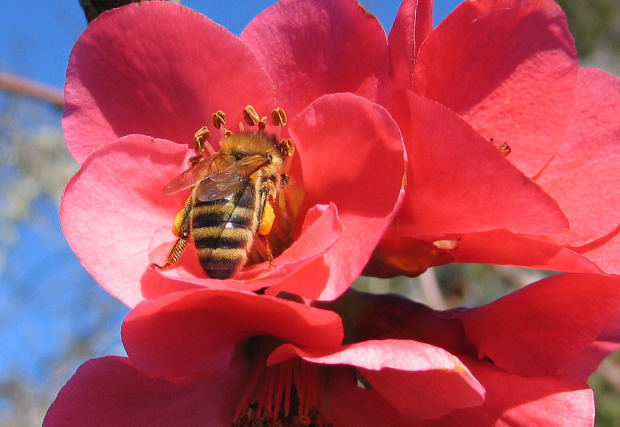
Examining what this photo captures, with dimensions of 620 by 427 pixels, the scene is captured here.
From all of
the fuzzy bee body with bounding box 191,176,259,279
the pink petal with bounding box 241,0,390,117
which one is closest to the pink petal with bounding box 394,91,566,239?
the pink petal with bounding box 241,0,390,117

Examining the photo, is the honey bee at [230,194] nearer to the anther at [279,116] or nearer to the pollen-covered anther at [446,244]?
the anther at [279,116]

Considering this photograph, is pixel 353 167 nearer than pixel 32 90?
Yes

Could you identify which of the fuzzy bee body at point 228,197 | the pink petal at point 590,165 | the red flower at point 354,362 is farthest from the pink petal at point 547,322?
the fuzzy bee body at point 228,197

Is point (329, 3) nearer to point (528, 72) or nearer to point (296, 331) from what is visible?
point (528, 72)

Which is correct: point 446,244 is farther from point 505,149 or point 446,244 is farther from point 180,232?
point 180,232

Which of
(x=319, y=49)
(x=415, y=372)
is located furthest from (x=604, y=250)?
(x=319, y=49)
